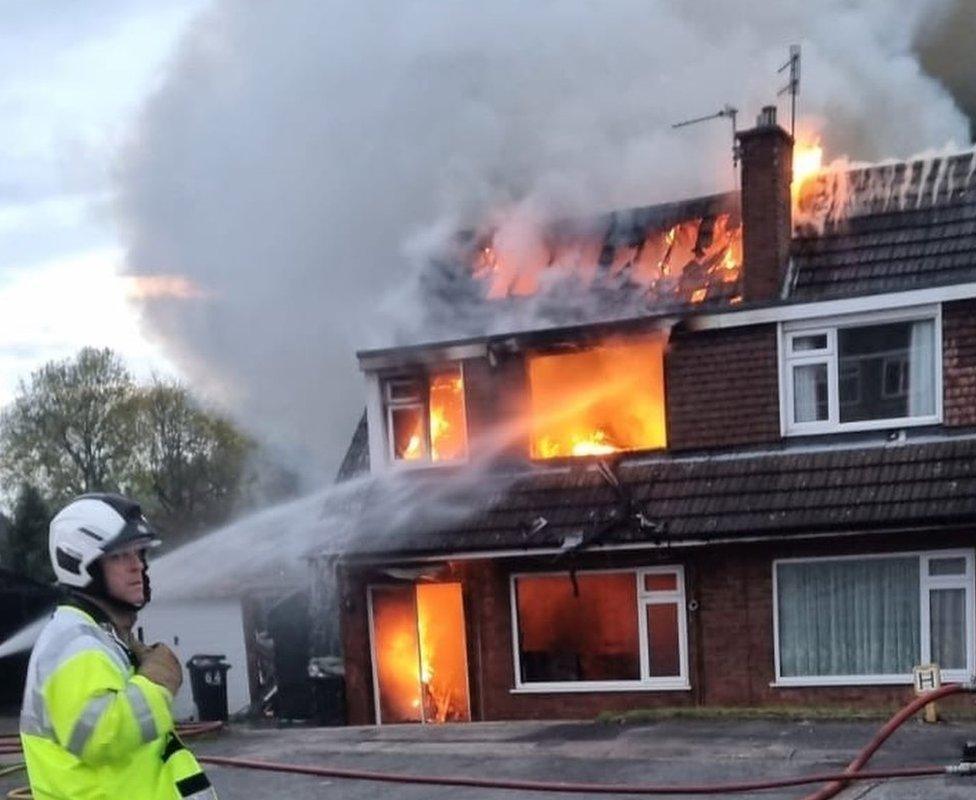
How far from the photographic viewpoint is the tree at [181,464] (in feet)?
124

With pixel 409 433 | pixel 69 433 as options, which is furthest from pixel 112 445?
pixel 409 433

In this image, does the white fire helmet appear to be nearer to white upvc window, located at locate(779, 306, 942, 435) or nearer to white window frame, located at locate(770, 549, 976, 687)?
white window frame, located at locate(770, 549, 976, 687)

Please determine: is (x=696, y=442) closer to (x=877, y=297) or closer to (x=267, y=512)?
(x=877, y=297)

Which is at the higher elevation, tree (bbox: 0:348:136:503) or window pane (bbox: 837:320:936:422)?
window pane (bbox: 837:320:936:422)

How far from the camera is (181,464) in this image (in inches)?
1542

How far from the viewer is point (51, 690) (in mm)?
2855

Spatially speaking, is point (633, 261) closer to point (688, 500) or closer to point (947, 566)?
point (688, 500)

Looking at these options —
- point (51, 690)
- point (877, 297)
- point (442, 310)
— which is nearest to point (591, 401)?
point (442, 310)

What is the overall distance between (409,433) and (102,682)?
37.3 feet

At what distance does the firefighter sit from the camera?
9.21 feet

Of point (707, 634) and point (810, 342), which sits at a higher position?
point (810, 342)

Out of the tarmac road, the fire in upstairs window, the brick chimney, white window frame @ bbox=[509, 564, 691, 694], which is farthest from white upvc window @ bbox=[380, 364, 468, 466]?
the brick chimney

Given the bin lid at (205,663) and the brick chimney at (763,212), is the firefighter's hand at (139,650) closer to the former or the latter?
the brick chimney at (763,212)

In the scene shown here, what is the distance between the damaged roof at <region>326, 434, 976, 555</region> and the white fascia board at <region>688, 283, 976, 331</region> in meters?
1.38
